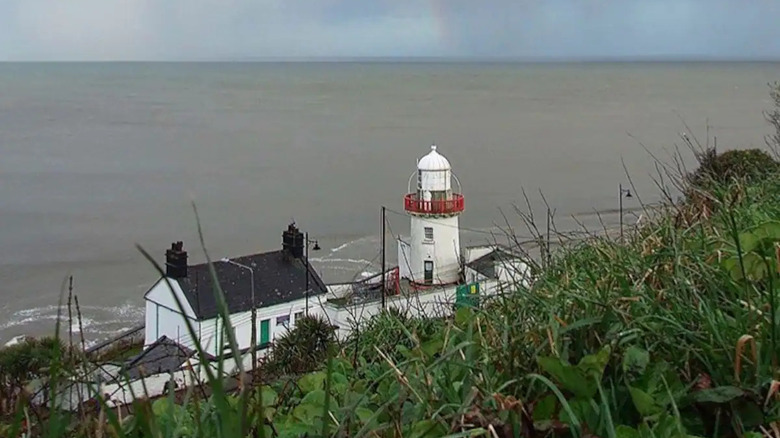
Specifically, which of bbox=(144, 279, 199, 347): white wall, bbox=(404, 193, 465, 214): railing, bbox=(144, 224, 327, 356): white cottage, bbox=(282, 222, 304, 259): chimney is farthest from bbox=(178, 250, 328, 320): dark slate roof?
bbox=(404, 193, 465, 214): railing

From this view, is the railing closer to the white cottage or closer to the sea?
the sea

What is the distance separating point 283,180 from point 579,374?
139ft

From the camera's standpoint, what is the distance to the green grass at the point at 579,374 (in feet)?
6.33

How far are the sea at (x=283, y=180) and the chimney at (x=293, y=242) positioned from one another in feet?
7.99

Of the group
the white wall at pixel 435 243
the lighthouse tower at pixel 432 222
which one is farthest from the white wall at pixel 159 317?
the white wall at pixel 435 243

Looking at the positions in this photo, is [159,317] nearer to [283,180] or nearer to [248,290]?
[248,290]

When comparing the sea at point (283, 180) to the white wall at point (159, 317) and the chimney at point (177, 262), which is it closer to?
the chimney at point (177, 262)

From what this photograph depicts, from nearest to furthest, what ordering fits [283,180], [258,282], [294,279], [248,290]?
[248,290] < [258,282] < [294,279] < [283,180]

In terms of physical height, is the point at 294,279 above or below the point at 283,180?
below

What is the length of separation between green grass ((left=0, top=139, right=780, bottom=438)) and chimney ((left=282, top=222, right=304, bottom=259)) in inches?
675

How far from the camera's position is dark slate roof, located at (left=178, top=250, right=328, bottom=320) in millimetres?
17828

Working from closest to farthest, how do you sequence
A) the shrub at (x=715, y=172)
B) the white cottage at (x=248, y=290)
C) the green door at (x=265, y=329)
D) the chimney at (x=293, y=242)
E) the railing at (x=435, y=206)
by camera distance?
the shrub at (x=715, y=172) → the white cottage at (x=248, y=290) → the green door at (x=265, y=329) → the chimney at (x=293, y=242) → the railing at (x=435, y=206)

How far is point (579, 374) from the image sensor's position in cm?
199

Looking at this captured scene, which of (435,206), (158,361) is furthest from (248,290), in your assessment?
(158,361)
